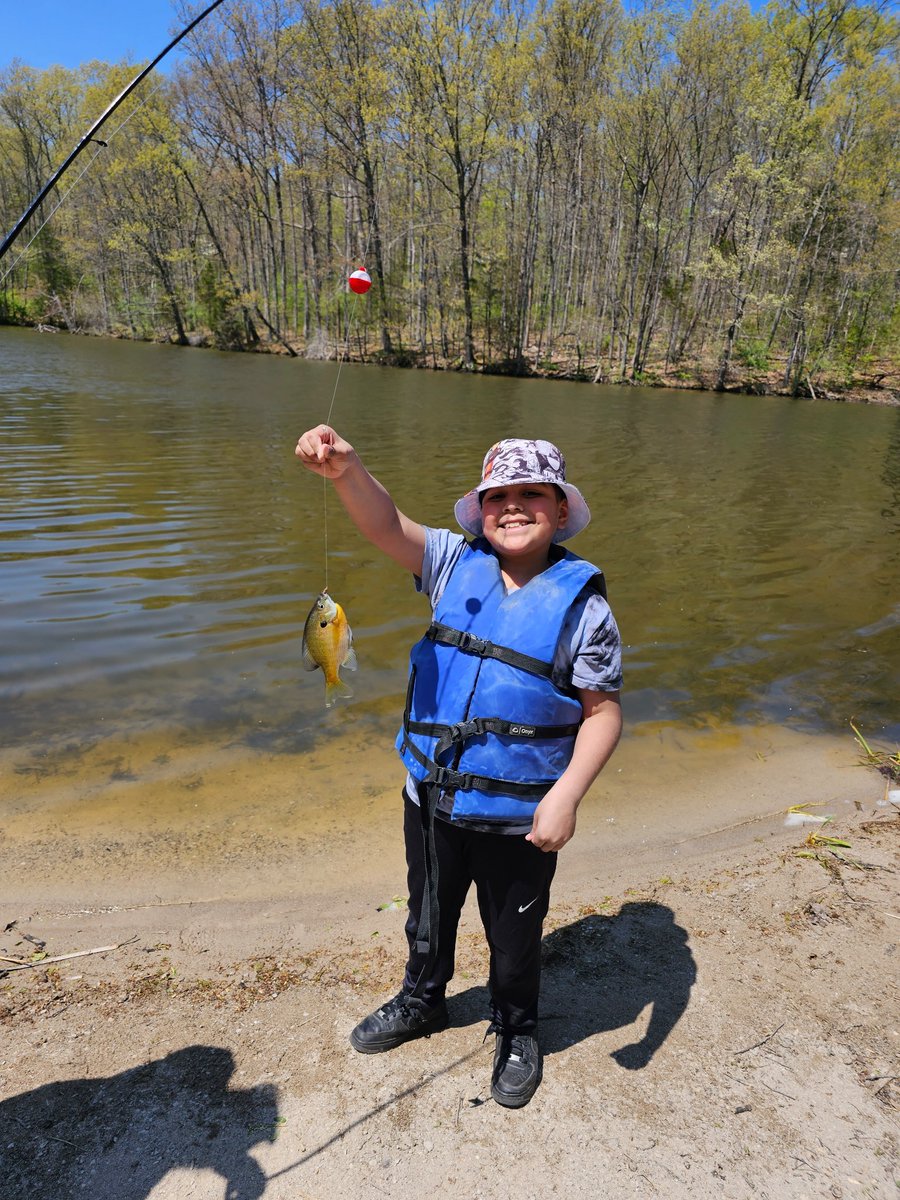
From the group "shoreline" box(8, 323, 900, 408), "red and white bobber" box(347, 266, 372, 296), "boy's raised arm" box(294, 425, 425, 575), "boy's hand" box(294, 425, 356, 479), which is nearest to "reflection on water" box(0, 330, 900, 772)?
"boy's raised arm" box(294, 425, 425, 575)

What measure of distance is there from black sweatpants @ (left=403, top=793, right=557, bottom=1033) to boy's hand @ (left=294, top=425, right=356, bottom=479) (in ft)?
4.14

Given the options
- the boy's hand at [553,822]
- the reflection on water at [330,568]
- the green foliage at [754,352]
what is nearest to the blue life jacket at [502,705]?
the boy's hand at [553,822]

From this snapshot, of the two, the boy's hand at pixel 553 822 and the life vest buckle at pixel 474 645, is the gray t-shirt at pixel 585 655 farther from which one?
the life vest buckle at pixel 474 645

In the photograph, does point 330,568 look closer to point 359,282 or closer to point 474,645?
point 359,282

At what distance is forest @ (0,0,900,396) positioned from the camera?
35188mm

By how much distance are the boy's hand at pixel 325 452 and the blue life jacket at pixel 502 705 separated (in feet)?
2.25

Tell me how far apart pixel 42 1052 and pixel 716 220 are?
153 feet

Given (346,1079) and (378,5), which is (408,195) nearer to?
(378,5)

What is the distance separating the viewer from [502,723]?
2.46 meters

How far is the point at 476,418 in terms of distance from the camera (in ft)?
71.3

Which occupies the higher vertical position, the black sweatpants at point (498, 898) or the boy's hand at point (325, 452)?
the boy's hand at point (325, 452)

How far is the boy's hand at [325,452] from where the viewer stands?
2.49 m

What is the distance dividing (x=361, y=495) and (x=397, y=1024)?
201 cm

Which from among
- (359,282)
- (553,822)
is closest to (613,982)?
(553,822)
